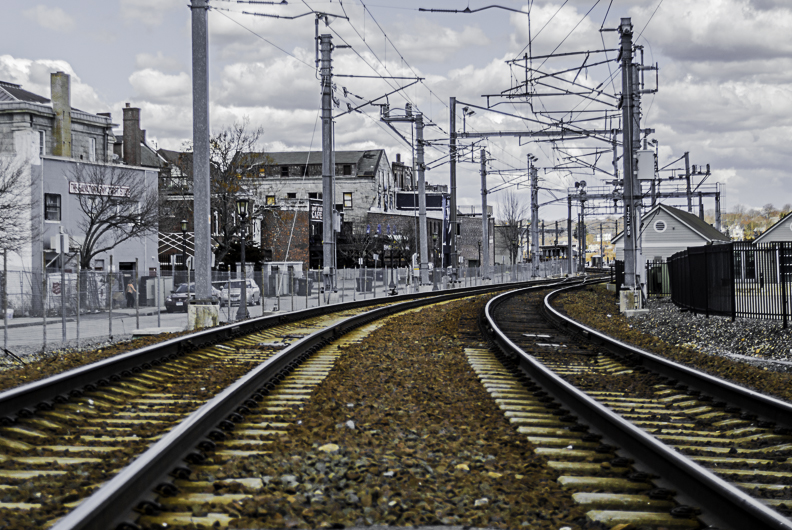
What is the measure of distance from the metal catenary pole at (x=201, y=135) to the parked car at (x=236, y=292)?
473 inches

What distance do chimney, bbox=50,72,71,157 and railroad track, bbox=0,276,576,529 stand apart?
39.0 meters

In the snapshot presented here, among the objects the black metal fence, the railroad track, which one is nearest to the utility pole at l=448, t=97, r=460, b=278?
the black metal fence

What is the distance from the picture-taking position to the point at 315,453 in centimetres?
571

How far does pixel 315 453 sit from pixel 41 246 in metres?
41.1

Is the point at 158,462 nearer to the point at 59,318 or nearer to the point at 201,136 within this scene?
the point at 201,136

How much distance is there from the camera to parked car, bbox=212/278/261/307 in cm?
3002

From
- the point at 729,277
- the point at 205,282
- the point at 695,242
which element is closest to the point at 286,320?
the point at 205,282

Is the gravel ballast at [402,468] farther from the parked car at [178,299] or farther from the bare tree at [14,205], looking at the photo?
the bare tree at [14,205]

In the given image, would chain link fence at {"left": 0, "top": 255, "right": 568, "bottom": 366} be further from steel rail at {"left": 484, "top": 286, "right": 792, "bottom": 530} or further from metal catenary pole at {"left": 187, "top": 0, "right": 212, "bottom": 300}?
steel rail at {"left": 484, "top": 286, "right": 792, "bottom": 530}

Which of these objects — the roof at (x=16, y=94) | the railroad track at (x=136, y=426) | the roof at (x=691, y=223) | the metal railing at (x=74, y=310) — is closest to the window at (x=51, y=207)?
the roof at (x=16, y=94)

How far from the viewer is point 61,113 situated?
47.1 m

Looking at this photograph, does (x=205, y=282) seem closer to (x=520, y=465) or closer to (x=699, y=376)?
(x=699, y=376)

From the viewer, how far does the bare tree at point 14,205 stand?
37031 mm

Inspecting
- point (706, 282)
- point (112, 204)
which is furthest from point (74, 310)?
point (112, 204)
